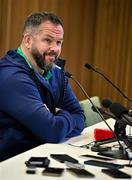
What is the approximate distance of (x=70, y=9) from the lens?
16.2ft

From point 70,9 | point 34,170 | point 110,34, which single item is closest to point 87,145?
point 34,170

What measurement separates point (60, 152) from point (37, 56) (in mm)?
735

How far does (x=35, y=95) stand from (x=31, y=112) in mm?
130

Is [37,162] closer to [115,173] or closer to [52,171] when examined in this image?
[52,171]

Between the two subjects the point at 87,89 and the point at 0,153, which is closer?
the point at 0,153

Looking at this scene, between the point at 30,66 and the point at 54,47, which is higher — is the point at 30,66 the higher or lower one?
the lower one

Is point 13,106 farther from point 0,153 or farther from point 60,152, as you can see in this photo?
point 60,152

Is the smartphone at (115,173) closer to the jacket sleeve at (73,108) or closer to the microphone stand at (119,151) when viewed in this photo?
the microphone stand at (119,151)

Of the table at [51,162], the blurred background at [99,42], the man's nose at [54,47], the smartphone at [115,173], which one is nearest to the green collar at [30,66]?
the man's nose at [54,47]

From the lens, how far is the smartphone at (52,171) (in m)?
1.51

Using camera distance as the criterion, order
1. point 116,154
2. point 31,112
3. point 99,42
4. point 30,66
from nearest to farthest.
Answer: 1. point 116,154
2. point 31,112
3. point 30,66
4. point 99,42

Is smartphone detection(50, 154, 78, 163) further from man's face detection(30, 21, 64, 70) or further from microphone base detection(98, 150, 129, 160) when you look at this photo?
man's face detection(30, 21, 64, 70)

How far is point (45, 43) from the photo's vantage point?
2387mm

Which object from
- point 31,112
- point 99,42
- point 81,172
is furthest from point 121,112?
point 99,42
